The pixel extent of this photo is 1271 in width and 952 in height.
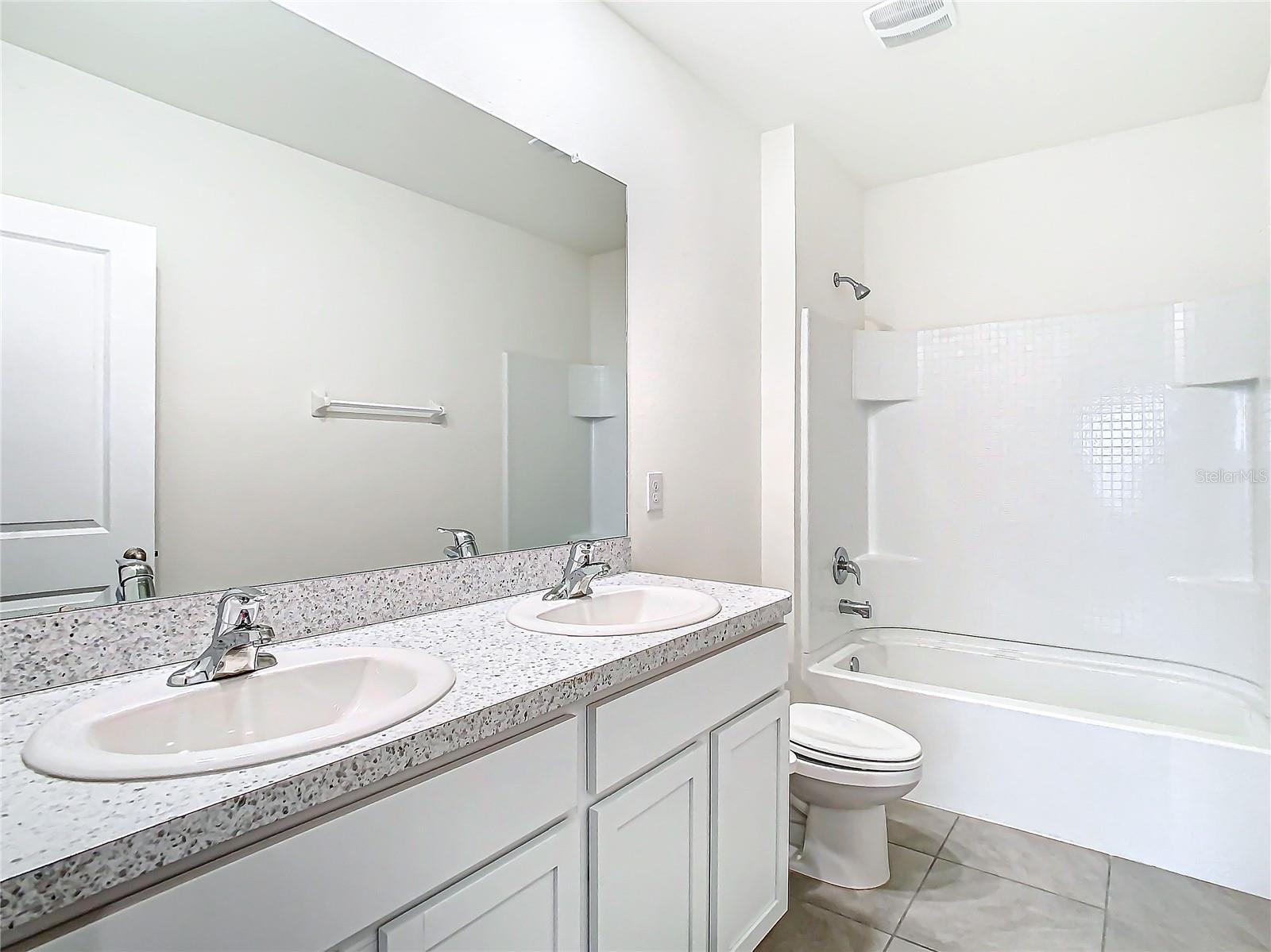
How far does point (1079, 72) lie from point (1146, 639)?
6.79 feet

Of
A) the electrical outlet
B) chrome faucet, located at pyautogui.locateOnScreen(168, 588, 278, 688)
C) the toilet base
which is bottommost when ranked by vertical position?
the toilet base

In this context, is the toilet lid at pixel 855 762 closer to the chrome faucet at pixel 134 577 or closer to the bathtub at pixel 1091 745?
the bathtub at pixel 1091 745

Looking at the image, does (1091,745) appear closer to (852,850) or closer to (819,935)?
(852,850)

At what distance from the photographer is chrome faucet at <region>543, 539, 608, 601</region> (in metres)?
1.66

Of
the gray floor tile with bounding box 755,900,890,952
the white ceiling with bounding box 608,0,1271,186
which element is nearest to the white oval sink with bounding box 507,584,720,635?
the gray floor tile with bounding box 755,900,890,952

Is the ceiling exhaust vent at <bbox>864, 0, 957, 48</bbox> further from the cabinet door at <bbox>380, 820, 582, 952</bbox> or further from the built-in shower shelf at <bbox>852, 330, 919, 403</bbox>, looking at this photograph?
the cabinet door at <bbox>380, 820, 582, 952</bbox>

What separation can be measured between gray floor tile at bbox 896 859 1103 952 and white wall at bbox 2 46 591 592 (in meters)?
1.52

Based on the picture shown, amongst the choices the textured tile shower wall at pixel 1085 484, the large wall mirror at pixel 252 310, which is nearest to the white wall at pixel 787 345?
the textured tile shower wall at pixel 1085 484

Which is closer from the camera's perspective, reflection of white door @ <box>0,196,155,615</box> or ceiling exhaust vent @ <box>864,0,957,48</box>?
reflection of white door @ <box>0,196,155,615</box>

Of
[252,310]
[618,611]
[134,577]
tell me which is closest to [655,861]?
[618,611]

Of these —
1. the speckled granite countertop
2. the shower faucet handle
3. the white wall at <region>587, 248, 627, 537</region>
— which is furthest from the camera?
the shower faucet handle

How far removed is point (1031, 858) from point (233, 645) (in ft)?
7.63

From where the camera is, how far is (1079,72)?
2410 mm

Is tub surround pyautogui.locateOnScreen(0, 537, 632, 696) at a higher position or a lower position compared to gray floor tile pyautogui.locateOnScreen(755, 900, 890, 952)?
higher
